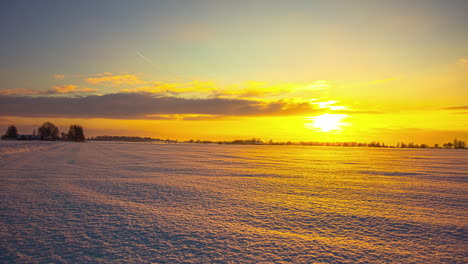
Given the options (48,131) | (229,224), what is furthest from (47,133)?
(229,224)

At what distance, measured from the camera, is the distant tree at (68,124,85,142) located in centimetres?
7299

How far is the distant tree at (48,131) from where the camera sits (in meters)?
67.5

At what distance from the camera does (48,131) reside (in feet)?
226

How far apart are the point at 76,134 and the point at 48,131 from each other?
7026 millimetres

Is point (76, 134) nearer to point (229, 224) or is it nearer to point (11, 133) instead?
point (11, 133)

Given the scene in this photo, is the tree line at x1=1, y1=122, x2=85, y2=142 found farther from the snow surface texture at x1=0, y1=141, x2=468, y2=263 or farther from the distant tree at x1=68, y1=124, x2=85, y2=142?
the snow surface texture at x1=0, y1=141, x2=468, y2=263

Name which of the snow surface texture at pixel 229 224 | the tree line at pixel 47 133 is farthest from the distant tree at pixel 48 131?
the snow surface texture at pixel 229 224

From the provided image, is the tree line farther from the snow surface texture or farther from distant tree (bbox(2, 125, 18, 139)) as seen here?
the snow surface texture

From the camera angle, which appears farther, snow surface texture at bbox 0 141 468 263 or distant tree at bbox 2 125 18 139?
distant tree at bbox 2 125 18 139

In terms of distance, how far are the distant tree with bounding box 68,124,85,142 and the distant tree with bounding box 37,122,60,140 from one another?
3.57m

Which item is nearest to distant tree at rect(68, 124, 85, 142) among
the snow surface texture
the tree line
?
the tree line

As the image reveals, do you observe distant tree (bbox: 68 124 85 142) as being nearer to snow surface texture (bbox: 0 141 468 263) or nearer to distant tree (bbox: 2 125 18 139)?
distant tree (bbox: 2 125 18 139)

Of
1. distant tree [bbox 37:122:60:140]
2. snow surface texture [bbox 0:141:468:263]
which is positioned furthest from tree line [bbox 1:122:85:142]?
snow surface texture [bbox 0:141:468:263]

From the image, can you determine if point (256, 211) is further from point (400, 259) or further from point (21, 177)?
point (21, 177)
